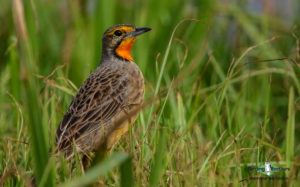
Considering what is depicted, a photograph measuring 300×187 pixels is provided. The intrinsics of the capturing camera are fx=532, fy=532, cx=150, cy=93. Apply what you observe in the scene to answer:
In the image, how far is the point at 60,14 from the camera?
659cm

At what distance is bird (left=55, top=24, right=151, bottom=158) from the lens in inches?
122

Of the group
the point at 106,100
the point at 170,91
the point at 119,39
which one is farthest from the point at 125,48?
the point at 170,91

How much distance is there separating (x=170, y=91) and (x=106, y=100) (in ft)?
1.80

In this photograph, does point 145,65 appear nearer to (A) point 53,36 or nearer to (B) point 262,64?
(B) point 262,64

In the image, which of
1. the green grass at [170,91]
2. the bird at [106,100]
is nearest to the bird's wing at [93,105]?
the bird at [106,100]

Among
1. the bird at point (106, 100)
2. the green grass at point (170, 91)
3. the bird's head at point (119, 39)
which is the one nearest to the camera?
the green grass at point (170, 91)

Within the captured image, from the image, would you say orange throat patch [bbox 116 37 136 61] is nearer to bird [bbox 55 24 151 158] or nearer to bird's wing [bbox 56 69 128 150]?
bird [bbox 55 24 151 158]

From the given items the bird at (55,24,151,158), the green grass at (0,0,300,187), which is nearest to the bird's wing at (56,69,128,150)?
the bird at (55,24,151,158)

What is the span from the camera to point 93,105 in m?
3.28

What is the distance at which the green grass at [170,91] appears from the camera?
222 cm

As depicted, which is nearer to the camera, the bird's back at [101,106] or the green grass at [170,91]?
the green grass at [170,91]

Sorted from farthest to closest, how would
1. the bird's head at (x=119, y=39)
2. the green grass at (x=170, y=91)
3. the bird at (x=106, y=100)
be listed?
the bird's head at (x=119, y=39), the bird at (x=106, y=100), the green grass at (x=170, y=91)

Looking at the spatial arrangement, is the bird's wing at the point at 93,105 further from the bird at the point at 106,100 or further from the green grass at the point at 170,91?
the green grass at the point at 170,91

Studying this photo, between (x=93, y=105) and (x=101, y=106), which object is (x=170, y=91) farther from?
(x=93, y=105)
